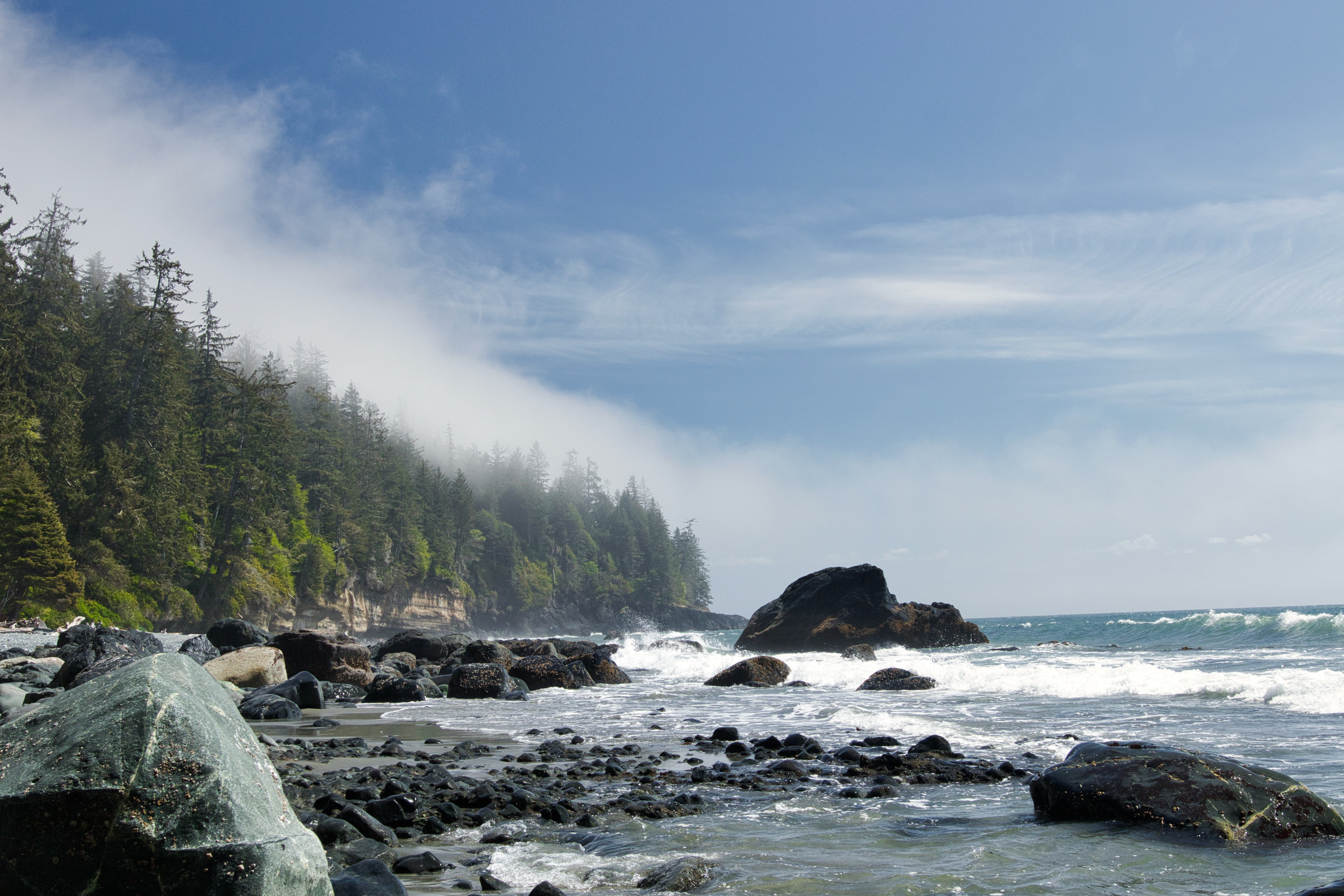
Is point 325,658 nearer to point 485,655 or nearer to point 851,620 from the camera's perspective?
point 485,655

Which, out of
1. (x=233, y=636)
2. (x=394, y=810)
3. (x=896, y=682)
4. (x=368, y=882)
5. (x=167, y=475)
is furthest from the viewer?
(x=167, y=475)

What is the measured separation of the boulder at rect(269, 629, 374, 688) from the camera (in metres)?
20.1

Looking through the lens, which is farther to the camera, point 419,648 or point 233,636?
point 419,648

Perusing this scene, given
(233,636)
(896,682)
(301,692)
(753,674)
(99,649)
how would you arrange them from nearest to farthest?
(99,649)
(301,692)
(896,682)
(753,674)
(233,636)

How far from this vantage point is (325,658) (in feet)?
66.9

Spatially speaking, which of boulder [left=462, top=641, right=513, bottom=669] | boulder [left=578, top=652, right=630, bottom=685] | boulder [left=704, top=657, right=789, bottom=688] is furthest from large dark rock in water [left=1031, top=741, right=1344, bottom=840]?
boulder [left=578, top=652, right=630, bottom=685]

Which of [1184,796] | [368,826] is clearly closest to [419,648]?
[368,826]

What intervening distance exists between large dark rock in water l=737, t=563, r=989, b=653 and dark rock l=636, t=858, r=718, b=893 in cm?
3783

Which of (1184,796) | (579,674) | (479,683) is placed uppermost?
(1184,796)

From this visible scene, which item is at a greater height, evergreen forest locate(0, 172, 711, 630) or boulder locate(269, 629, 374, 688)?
evergreen forest locate(0, 172, 711, 630)

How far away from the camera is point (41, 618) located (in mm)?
30562

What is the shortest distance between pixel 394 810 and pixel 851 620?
38391 mm

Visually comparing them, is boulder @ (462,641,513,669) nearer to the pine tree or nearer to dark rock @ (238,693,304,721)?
dark rock @ (238,693,304,721)

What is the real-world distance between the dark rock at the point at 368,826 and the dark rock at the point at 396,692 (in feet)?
41.9
